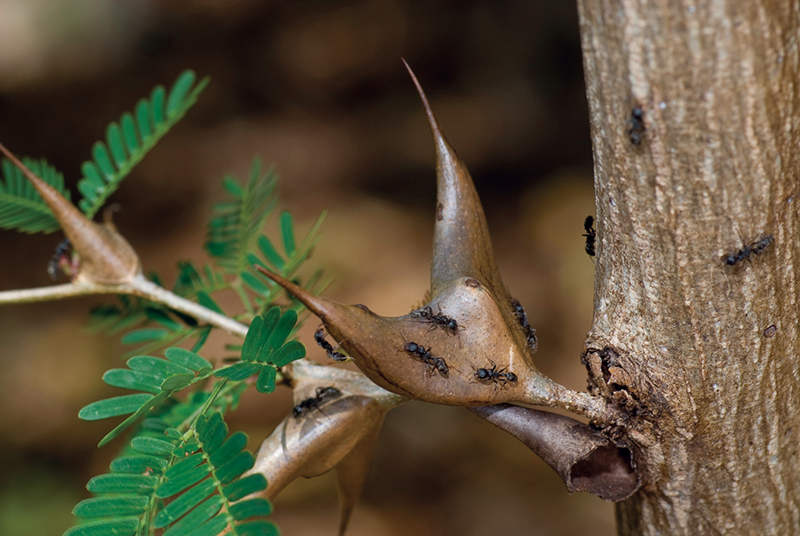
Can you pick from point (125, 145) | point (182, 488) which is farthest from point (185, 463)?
point (125, 145)

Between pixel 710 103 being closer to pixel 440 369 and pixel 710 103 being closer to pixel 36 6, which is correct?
pixel 440 369

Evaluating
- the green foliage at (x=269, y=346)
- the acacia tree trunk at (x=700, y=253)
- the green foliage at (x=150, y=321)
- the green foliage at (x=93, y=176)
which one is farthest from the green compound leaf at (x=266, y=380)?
the green foliage at (x=93, y=176)

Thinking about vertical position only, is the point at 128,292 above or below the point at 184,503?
above

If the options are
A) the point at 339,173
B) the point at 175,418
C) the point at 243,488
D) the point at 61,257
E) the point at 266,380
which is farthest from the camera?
the point at 339,173

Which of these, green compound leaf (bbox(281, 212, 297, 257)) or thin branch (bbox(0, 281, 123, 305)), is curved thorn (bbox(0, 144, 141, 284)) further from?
green compound leaf (bbox(281, 212, 297, 257))

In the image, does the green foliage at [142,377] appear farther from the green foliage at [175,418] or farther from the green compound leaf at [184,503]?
the green compound leaf at [184,503]

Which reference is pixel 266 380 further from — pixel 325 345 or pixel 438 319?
pixel 438 319
